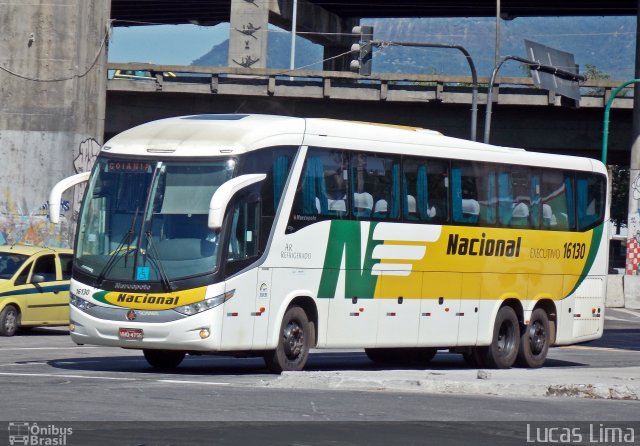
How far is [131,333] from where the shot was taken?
52.9ft

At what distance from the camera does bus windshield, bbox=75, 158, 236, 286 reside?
16.1 m

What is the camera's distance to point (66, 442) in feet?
30.6

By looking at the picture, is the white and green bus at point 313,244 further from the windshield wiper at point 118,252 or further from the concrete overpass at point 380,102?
the concrete overpass at point 380,102

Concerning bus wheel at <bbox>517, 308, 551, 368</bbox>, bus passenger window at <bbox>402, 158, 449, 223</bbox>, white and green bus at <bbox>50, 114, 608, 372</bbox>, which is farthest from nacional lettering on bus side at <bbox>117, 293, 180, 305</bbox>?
bus wheel at <bbox>517, 308, 551, 368</bbox>

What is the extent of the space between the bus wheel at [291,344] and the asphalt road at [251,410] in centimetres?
27

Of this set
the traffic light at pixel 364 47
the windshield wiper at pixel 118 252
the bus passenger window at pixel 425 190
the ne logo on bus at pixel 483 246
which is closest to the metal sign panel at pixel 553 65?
the traffic light at pixel 364 47

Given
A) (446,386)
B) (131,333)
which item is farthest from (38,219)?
(446,386)

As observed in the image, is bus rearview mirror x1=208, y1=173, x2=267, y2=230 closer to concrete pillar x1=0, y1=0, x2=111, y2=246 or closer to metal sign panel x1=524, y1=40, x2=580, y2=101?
concrete pillar x1=0, y1=0, x2=111, y2=246

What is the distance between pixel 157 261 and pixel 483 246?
605 centimetres

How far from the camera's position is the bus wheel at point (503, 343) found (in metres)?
20.7

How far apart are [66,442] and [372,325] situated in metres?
9.40

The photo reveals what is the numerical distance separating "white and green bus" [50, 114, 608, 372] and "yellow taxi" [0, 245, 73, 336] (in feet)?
23.4

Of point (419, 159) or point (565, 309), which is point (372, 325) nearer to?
point (419, 159)

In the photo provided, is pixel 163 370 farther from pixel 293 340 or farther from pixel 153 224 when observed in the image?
pixel 153 224
